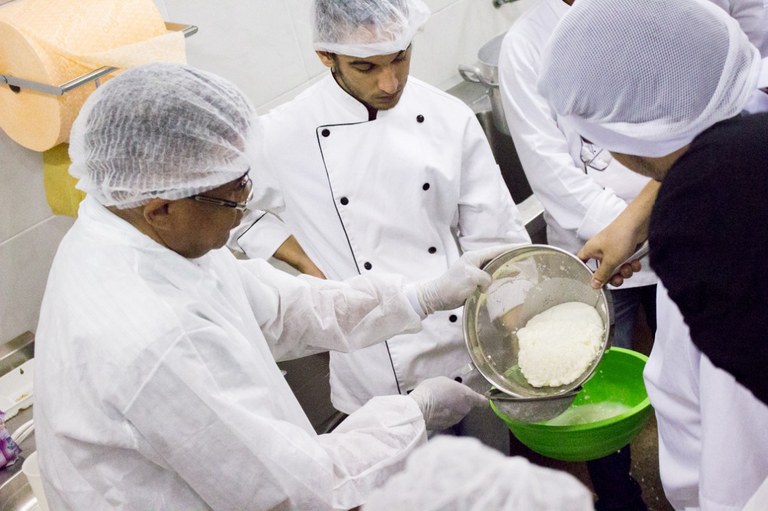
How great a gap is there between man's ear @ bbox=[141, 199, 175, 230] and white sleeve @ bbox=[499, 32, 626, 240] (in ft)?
3.41

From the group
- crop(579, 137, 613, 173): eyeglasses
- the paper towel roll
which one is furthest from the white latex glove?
the paper towel roll

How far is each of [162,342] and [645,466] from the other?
5.68 feet

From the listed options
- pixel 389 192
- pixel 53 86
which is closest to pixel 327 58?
pixel 389 192

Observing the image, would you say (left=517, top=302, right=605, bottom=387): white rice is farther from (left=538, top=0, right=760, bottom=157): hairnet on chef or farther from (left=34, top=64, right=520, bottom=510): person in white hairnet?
(left=538, top=0, right=760, bottom=157): hairnet on chef

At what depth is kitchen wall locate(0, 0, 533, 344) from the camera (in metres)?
1.78

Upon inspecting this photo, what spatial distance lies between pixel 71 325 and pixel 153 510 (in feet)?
1.05

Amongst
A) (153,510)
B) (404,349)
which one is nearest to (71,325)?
(153,510)

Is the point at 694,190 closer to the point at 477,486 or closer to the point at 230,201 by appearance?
the point at 477,486

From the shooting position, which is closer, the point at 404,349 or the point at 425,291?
the point at 425,291

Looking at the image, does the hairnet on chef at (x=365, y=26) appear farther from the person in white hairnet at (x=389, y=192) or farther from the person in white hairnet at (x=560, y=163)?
the person in white hairnet at (x=560, y=163)

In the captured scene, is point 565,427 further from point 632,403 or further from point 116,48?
point 116,48

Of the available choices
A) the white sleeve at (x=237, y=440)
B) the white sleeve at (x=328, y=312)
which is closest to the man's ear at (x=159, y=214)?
the white sleeve at (x=237, y=440)

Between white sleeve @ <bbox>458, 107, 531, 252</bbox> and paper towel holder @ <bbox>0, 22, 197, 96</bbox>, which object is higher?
paper towel holder @ <bbox>0, 22, 197, 96</bbox>

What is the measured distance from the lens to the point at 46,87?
1509 mm
